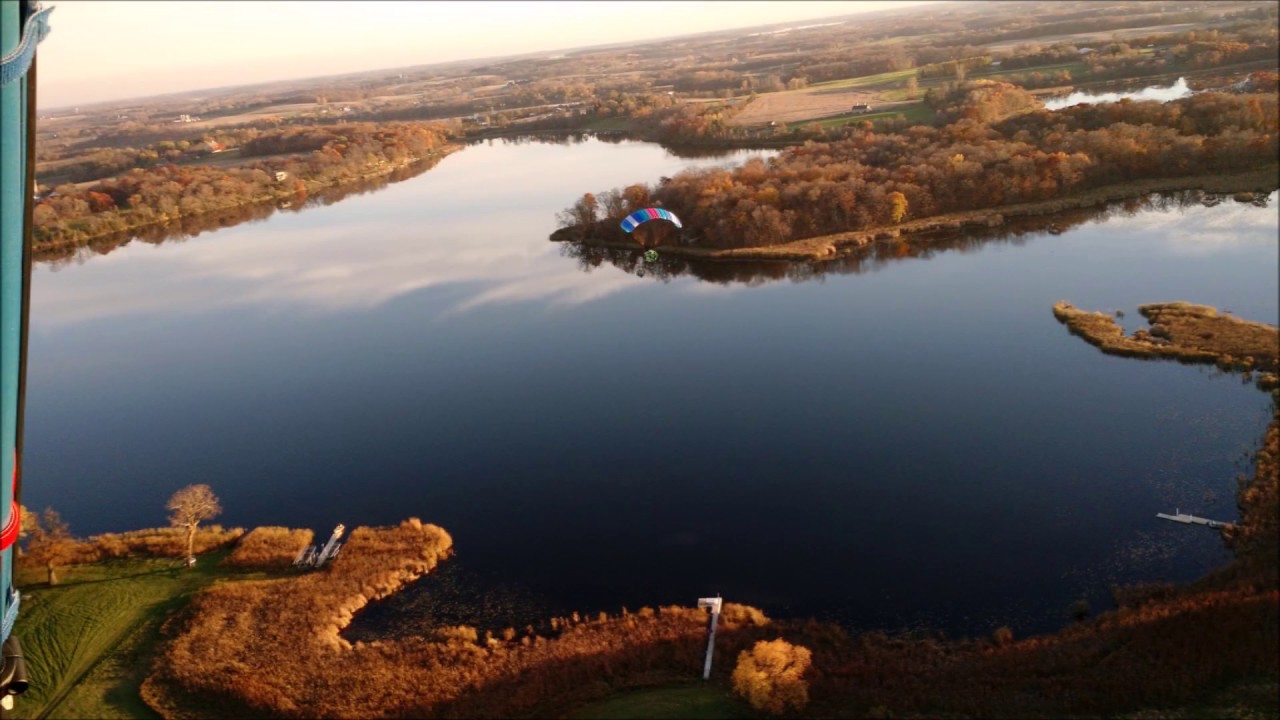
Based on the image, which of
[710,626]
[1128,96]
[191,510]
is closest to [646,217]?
[191,510]

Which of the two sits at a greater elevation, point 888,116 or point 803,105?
point 803,105

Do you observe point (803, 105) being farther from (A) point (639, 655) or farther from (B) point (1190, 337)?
(A) point (639, 655)

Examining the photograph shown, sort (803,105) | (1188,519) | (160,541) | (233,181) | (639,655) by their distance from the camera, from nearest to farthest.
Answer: (639,655) → (1188,519) → (160,541) → (233,181) → (803,105)

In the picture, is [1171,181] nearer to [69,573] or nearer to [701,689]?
[701,689]

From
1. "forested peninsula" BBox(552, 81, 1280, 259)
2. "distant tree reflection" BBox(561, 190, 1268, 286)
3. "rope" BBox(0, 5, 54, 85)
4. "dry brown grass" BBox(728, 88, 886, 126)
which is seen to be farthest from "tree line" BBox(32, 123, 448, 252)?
"rope" BBox(0, 5, 54, 85)

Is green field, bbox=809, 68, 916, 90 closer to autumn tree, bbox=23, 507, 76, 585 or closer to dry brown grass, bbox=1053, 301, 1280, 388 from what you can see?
dry brown grass, bbox=1053, 301, 1280, 388

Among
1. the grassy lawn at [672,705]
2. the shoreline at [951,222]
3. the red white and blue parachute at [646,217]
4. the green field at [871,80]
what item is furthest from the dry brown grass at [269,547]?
the green field at [871,80]
